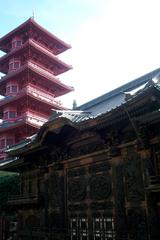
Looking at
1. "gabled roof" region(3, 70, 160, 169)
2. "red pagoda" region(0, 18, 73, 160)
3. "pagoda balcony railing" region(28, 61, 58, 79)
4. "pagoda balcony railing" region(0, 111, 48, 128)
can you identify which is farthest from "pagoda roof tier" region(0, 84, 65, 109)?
"gabled roof" region(3, 70, 160, 169)

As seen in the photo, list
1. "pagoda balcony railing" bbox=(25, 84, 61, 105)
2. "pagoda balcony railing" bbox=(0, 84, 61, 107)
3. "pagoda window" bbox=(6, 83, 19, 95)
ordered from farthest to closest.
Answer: "pagoda window" bbox=(6, 83, 19, 95), "pagoda balcony railing" bbox=(25, 84, 61, 105), "pagoda balcony railing" bbox=(0, 84, 61, 107)

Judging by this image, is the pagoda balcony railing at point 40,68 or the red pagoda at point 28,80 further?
the pagoda balcony railing at point 40,68

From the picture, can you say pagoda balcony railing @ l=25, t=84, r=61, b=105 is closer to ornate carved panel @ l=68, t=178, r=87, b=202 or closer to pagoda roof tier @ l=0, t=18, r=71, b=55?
pagoda roof tier @ l=0, t=18, r=71, b=55

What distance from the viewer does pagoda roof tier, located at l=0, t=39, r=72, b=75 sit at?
39688 mm

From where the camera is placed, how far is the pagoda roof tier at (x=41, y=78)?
37.9 metres

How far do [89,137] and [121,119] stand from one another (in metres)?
2.80

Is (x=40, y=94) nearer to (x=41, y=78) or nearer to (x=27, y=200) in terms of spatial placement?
(x=41, y=78)

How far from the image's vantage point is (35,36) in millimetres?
42906

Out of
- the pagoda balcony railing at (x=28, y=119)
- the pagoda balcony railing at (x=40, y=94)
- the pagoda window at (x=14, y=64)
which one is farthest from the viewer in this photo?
the pagoda window at (x=14, y=64)

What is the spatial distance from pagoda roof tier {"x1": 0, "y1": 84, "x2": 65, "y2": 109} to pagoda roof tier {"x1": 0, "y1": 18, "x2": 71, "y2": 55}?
29.2 feet

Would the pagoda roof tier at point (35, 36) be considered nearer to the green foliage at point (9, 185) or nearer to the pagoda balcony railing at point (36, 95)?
the pagoda balcony railing at point (36, 95)

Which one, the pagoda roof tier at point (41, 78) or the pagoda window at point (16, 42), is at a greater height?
the pagoda window at point (16, 42)

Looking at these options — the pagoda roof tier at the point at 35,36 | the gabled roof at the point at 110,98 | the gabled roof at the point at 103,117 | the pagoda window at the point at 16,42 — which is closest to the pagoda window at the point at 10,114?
the pagoda window at the point at 16,42

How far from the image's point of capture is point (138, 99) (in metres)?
10.0
